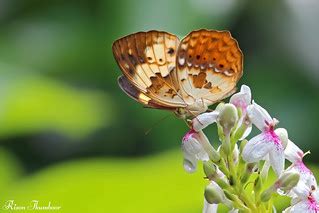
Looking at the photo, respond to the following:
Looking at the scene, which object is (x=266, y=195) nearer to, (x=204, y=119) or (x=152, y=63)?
(x=204, y=119)

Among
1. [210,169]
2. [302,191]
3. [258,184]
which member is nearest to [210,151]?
[210,169]

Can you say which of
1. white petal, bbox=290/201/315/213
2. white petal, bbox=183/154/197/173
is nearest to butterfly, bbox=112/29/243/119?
white petal, bbox=183/154/197/173

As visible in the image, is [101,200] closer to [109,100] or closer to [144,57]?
[144,57]

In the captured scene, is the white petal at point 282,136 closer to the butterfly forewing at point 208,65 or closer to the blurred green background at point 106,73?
the butterfly forewing at point 208,65

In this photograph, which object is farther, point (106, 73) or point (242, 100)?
point (106, 73)

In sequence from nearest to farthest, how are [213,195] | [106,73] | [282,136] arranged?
[213,195]
[282,136]
[106,73]

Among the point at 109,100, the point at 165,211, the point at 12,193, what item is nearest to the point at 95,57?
the point at 109,100
